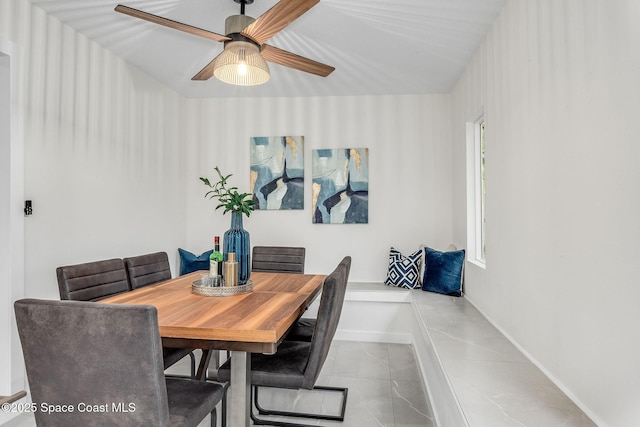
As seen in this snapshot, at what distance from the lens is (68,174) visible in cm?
277

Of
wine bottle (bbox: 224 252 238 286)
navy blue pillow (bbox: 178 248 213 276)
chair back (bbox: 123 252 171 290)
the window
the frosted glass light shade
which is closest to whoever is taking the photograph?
the frosted glass light shade

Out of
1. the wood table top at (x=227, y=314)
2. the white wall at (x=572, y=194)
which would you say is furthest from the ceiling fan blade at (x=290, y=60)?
the wood table top at (x=227, y=314)

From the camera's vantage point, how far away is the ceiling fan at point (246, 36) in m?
1.79

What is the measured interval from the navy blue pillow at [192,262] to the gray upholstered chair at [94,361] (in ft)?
9.24

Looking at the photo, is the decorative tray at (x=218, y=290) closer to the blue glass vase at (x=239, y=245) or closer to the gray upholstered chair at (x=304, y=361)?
the blue glass vase at (x=239, y=245)

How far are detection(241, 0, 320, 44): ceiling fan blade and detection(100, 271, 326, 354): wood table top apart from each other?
1.41 m

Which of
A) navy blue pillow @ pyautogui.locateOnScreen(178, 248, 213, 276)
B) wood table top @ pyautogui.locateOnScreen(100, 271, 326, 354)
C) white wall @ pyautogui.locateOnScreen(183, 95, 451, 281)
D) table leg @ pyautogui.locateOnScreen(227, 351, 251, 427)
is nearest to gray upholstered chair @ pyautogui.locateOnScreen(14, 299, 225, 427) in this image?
wood table top @ pyautogui.locateOnScreen(100, 271, 326, 354)

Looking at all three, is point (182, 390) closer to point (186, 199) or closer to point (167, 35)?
point (167, 35)

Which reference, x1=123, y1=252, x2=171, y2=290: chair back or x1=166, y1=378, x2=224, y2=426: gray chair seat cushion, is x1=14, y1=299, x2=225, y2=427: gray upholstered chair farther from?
x1=123, y1=252, x2=171, y2=290: chair back

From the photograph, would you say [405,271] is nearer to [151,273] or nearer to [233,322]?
[151,273]

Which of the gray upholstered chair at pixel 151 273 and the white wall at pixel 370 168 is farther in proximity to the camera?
the white wall at pixel 370 168

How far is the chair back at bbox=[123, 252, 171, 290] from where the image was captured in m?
2.42

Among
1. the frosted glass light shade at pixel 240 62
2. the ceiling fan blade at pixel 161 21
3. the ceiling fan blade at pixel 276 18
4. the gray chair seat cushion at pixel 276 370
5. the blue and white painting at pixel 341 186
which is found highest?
the ceiling fan blade at pixel 161 21

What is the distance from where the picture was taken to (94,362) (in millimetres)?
1162
